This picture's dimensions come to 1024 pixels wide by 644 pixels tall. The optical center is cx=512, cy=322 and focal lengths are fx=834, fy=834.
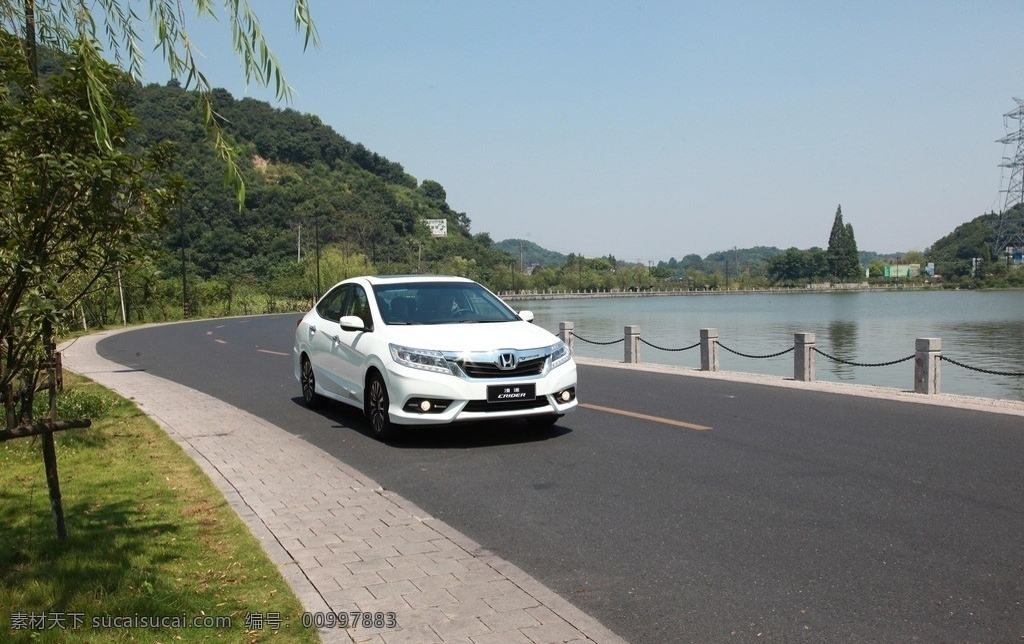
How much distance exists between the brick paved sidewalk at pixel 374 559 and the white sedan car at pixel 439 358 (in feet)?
3.43

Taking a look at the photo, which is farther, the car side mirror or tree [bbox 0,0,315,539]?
the car side mirror

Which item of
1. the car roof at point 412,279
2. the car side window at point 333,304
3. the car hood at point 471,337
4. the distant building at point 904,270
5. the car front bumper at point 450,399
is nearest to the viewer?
the car front bumper at point 450,399

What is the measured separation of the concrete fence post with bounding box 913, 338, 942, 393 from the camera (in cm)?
1223

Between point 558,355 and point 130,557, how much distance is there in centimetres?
485

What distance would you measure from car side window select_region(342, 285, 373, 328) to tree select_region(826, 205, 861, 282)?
607 feet

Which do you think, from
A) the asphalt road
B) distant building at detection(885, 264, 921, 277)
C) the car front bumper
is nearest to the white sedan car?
the car front bumper

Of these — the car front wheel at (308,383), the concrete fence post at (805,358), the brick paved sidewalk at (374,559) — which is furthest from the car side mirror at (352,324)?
the concrete fence post at (805,358)

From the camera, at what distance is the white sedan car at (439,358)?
8219 mm

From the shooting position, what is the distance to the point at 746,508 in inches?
234

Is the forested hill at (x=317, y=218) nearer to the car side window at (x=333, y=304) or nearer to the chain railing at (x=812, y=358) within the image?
the chain railing at (x=812, y=358)

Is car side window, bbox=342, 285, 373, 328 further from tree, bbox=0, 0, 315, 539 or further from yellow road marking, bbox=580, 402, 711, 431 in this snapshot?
tree, bbox=0, 0, 315, 539

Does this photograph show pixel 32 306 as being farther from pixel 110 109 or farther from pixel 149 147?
pixel 149 147

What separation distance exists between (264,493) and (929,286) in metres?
168

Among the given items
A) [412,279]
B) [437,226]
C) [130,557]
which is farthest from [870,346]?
[437,226]
